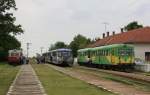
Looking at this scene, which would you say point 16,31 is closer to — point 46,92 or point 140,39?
point 46,92

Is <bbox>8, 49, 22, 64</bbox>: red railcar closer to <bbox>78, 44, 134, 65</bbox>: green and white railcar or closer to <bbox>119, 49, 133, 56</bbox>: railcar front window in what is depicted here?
<bbox>78, 44, 134, 65</bbox>: green and white railcar

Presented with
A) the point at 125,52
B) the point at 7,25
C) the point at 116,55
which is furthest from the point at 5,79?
the point at 125,52

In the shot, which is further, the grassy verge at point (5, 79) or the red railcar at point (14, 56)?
the red railcar at point (14, 56)

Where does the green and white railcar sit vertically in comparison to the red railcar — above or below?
below

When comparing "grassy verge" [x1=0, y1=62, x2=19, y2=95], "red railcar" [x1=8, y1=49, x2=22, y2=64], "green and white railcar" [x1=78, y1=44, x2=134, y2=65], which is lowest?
"grassy verge" [x1=0, y1=62, x2=19, y2=95]

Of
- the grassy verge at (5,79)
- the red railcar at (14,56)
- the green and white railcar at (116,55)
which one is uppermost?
the red railcar at (14,56)

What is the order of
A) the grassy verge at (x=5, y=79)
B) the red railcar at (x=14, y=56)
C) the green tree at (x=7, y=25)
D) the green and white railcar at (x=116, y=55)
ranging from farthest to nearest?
the red railcar at (x=14, y=56)
the green and white railcar at (x=116, y=55)
the green tree at (x=7, y=25)
the grassy verge at (x=5, y=79)

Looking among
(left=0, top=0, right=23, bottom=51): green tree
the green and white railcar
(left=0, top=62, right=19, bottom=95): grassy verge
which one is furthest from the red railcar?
(left=0, top=0, right=23, bottom=51): green tree

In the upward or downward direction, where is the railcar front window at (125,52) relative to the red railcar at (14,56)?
downward

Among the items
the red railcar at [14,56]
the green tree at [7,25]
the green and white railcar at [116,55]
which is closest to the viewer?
the green tree at [7,25]

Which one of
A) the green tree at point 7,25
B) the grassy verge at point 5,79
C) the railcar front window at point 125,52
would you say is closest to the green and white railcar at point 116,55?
the railcar front window at point 125,52

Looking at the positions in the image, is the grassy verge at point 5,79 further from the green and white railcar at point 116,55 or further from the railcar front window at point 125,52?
the railcar front window at point 125,52

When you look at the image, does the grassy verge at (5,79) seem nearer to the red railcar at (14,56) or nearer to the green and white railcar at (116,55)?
the green and white railcar at (116,55)

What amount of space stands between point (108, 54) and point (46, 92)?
38466mm
